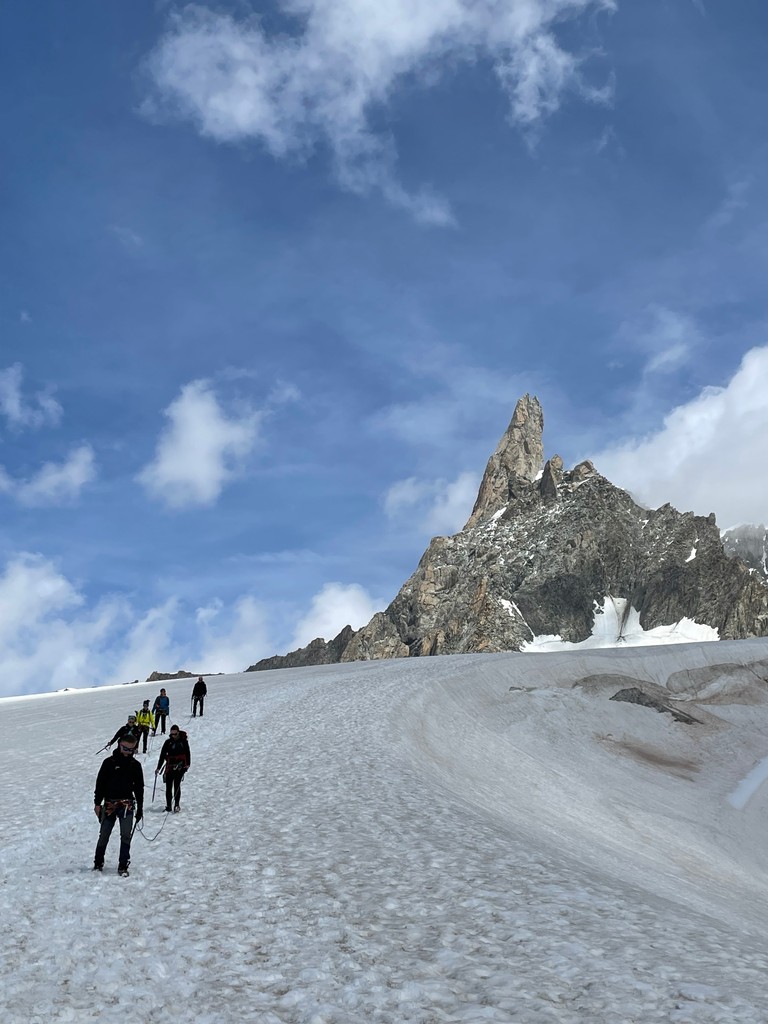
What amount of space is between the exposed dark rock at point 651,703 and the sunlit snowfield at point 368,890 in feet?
49.2

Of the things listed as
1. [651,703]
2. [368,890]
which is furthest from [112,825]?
[651,703]

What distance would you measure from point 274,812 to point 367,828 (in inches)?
80.4

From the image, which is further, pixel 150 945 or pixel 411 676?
pixel 411 676

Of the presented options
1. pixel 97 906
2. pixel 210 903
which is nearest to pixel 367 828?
pixel 210 903

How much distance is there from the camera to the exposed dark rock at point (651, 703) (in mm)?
44875

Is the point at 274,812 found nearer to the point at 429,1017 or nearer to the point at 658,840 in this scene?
the point at 429,1017

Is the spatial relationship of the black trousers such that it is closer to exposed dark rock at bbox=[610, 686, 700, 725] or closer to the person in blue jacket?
the person in blue jacket

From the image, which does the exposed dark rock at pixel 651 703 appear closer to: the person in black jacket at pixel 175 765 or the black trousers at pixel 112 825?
the person in black jacket at pixel 175 765

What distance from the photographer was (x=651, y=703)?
148ft

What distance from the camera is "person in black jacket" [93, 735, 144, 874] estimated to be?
1106 centimetres

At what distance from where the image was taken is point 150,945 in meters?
8.34

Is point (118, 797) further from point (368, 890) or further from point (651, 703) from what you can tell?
point (651, 703)

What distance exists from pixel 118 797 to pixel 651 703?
1554 inches

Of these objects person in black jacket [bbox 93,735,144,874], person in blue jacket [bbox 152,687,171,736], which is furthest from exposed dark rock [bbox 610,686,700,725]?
person in black jacket [bbox 93,735,144,874]
